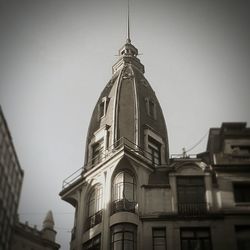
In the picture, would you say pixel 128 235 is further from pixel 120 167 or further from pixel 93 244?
pixel 120 167

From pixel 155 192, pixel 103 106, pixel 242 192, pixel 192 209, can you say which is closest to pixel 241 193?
pixel 242 192

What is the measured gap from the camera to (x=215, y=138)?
54375 mm

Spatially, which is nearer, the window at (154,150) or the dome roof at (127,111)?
the window at (154,150)

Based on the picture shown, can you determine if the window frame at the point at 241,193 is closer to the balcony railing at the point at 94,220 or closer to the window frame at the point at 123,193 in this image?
the window frame at the point at 123,193

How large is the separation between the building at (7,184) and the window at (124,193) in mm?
8176

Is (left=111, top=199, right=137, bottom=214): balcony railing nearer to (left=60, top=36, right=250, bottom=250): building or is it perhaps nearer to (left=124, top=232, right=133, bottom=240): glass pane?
(left=60, top=36, right=250, bottom=250): building

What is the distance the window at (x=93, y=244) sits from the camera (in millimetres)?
49181

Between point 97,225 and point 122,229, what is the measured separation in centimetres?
317

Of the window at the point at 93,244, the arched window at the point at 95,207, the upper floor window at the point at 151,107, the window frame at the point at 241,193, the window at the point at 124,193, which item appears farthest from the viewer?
the upper floor window at the point at 151,107

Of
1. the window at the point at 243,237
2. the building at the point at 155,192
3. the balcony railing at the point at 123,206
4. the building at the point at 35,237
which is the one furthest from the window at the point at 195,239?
the building at the point at 35,237

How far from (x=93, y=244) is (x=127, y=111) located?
15.1 meters

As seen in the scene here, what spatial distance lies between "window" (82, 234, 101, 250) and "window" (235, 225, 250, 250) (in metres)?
11.2

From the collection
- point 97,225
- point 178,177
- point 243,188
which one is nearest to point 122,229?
point 97,225

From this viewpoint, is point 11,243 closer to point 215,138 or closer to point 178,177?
point 178,177
